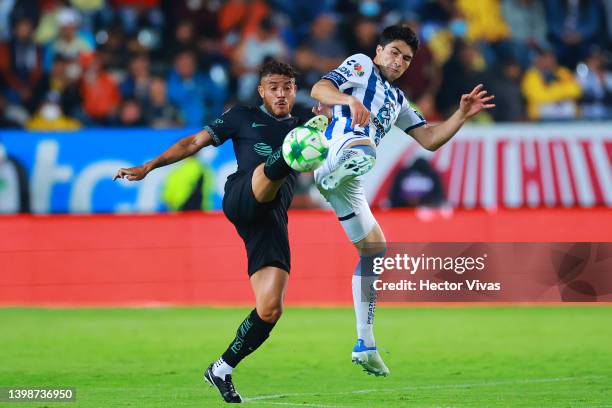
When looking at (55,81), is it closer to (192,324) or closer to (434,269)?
(192,324)

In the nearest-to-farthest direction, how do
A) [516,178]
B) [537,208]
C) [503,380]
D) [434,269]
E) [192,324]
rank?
[503,380] < [434,269] < [192,324] < [537,208] < [516,178]

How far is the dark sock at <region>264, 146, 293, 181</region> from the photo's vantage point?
8.84 metres

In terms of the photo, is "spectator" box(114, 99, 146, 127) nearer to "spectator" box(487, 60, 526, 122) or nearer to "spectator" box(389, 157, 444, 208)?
"spectator" box(389, 157, 444, 208)

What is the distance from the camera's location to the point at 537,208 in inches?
664

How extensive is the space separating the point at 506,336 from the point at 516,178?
4733mm

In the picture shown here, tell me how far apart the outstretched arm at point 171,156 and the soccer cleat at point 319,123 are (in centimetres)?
98

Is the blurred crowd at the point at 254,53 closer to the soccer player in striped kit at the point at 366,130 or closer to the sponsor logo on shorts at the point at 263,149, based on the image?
the soccer player in striped kit at the point at 366,130

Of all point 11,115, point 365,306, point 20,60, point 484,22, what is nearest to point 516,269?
point 365,306

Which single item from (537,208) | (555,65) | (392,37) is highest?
(392,37)

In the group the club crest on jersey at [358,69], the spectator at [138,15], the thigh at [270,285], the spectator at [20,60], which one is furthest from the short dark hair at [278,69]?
the spectator at [138,15]

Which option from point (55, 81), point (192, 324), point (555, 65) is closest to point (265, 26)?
point (55, 81)

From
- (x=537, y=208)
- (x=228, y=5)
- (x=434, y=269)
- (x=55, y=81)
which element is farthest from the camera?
(x=228, y=5)

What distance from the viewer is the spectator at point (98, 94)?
Answer: 1958 cm

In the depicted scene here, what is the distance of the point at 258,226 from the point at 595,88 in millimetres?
12062
